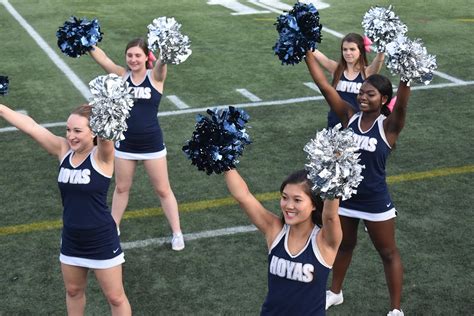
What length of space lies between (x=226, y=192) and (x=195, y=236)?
103cm

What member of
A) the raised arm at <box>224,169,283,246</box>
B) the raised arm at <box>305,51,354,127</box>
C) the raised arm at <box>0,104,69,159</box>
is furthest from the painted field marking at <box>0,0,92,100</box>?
the raised arm at <box>224,169,283,246</box>

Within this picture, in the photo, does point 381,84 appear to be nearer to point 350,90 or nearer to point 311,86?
point 350,90

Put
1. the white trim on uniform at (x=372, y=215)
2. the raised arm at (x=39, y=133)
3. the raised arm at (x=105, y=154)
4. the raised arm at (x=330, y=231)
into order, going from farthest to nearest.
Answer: the white trim on uniform at (x=372, y=215) → the raised arm at (x=39, y=133) → the raised arm at (x=105, y=154) → the raised arm at (x=330, y=231)

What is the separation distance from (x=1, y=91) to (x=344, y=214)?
7.91 ft

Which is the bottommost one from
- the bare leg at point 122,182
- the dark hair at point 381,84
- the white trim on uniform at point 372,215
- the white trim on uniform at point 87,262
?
the bare leg at point 122,182

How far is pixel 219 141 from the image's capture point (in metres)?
3.49

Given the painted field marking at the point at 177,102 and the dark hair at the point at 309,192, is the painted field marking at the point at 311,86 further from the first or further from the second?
the dark hair at the point at 309,192

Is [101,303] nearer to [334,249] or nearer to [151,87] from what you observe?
[151,87]

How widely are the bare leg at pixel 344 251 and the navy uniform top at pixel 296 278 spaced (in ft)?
4.77

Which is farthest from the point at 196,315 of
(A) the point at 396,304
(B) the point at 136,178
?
(B) the point at 136,178

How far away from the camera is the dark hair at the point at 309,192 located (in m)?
3.71

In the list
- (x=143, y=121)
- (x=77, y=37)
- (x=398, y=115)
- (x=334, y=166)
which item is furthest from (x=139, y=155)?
(x=334, y=166)

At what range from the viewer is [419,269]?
19.8 feet

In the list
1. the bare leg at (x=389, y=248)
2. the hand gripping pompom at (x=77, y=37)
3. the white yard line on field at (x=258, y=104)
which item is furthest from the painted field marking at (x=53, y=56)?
the bare leg at (x=389, y=248)
